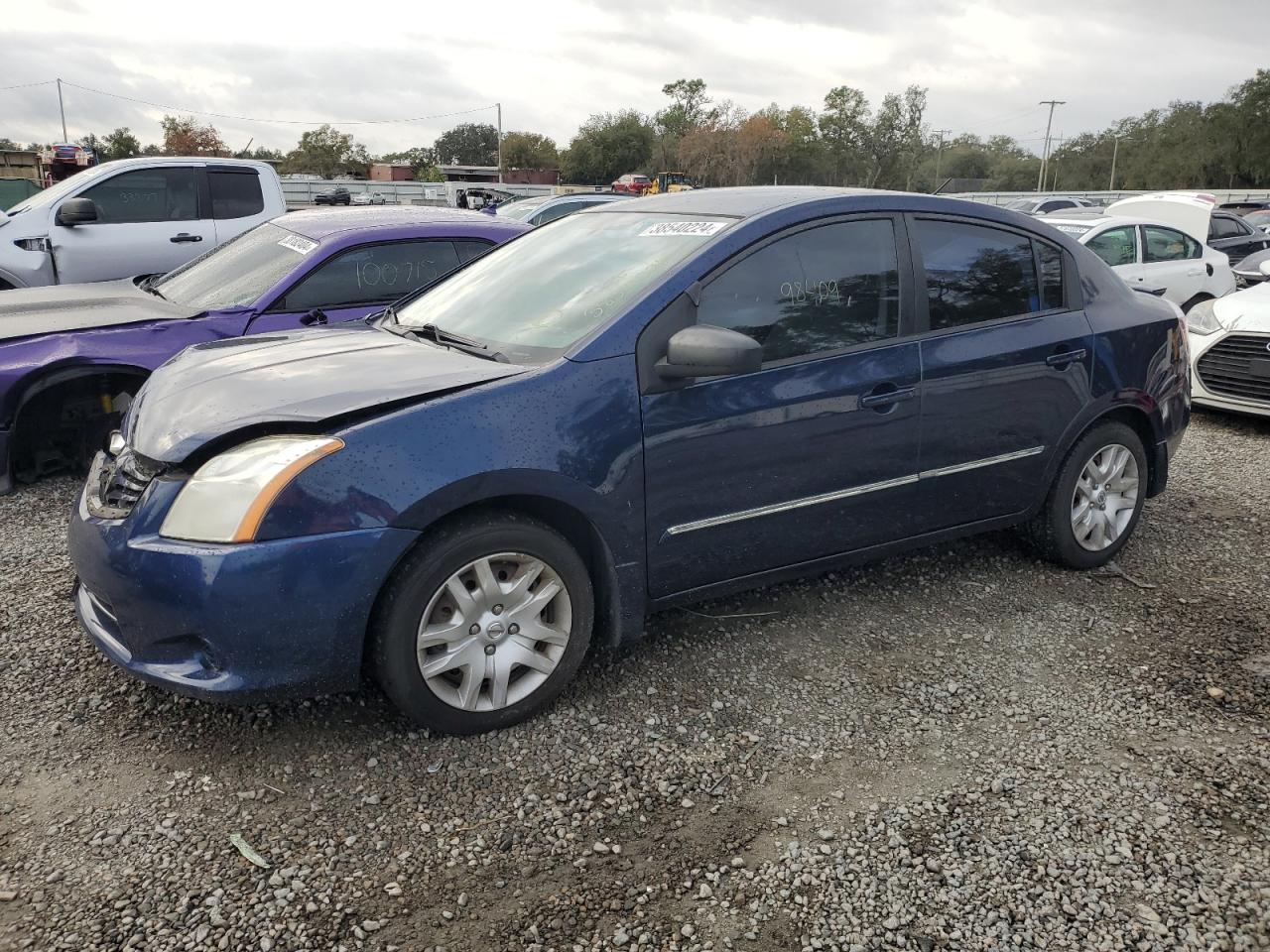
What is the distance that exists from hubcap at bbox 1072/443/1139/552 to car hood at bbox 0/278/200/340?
4727mm

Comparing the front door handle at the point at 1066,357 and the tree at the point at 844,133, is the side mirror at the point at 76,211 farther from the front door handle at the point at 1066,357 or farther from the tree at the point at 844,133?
the tree at the point at 844,133

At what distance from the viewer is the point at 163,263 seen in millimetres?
8844

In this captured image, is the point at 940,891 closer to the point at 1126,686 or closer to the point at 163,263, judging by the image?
the point at 1126,686

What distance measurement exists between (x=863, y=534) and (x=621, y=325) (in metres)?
1.30

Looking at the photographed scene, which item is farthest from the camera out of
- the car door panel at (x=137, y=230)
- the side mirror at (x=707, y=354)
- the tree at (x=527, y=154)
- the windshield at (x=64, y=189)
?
the tree at (x=527, y=154)

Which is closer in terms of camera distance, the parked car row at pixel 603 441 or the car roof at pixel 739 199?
the parked car row at pixel 603 441

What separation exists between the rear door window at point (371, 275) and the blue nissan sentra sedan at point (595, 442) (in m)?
1.60

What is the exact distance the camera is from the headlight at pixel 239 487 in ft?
8.62

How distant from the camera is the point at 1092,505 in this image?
4395mm

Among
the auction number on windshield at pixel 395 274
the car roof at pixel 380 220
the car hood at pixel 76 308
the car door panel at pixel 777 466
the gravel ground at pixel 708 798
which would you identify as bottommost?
the gravel ground at pixel 708 798

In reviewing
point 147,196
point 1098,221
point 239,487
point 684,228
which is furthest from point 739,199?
point 1098,221

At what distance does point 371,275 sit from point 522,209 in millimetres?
11094

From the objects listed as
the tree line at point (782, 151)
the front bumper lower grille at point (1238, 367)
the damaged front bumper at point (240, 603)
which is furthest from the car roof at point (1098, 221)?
the tree line at point (782, 151)

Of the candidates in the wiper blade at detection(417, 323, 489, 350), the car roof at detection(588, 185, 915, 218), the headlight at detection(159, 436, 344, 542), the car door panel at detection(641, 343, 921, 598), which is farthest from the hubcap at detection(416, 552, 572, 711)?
the car roof at detection(588, 185, 915, 218)
